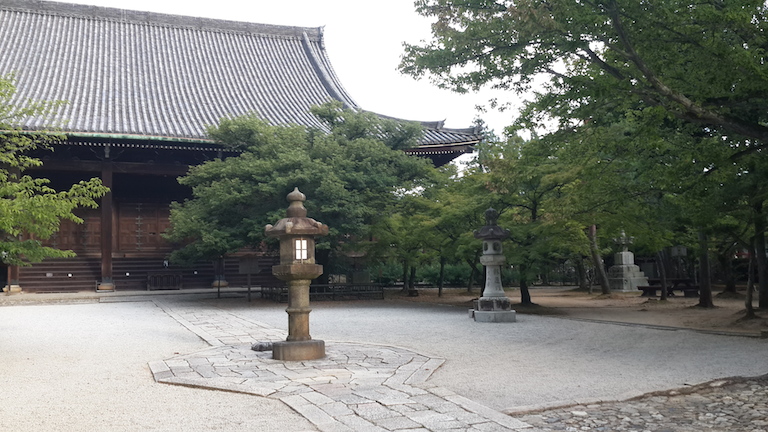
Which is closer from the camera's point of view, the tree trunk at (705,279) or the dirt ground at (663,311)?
the dirt ground at (663,311)

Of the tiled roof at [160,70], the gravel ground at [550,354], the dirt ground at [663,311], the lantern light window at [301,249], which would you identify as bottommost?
the dirt ground at [663,311]

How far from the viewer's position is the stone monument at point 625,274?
78.1ft

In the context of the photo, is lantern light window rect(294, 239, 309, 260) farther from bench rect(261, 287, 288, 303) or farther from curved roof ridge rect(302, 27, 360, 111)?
curved roof ridge rect(302, 27, 360, 111)

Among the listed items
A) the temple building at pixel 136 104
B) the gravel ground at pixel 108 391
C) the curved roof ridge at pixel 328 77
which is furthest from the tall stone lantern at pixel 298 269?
the curved roof ridge at pixel 328 77

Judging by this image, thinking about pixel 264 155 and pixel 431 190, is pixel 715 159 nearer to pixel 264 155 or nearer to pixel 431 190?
pixel 431 190

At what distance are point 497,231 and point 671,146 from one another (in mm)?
5066

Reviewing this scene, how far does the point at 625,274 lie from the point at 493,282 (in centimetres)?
1329

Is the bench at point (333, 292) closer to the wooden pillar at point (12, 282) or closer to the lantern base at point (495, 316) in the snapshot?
the lantern base at point (495, 316)

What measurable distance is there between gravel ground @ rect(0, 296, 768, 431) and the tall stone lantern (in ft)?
5.41

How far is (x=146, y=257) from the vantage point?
22.3 m

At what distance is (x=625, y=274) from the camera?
78.4ft

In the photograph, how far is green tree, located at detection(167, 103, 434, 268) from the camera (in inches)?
618

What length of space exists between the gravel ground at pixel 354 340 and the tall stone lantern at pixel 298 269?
1650mm

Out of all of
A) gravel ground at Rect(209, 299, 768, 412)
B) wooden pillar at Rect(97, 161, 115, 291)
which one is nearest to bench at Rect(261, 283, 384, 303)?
gravel ground at Rect(209, 299, 768, 412)
